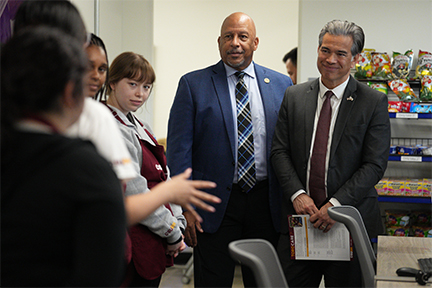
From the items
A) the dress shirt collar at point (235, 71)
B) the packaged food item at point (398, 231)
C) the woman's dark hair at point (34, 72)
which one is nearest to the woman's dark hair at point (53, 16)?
the woman's dark hair at point (34, 72)

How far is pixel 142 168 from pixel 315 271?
3.68ft

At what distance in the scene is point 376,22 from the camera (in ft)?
14.5

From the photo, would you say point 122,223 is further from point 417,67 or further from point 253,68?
point 417,67

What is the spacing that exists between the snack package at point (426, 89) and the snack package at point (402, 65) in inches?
6.7

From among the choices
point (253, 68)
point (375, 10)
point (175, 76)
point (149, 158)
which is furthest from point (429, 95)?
point (175, 76)

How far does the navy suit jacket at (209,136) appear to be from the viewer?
2236 millimetres

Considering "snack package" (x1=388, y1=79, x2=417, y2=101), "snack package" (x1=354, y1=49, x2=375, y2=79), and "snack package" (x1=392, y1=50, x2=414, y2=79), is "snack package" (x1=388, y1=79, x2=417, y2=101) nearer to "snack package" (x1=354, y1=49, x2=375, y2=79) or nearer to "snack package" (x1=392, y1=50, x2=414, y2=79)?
"snack package" (x1=392, y1=50, x2=414, y2=79)

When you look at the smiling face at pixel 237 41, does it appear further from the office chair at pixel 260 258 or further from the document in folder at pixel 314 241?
the office chair at pixel 260 258

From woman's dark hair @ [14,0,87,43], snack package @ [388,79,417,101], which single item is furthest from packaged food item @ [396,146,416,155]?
woman's dark hair @ [14,0,87,43]

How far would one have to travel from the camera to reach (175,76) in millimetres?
6707

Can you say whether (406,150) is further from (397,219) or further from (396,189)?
(397,219)

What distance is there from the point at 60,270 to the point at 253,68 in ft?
5.90

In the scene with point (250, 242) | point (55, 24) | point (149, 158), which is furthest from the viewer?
point (149, 158)

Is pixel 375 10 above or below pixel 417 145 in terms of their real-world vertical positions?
above
